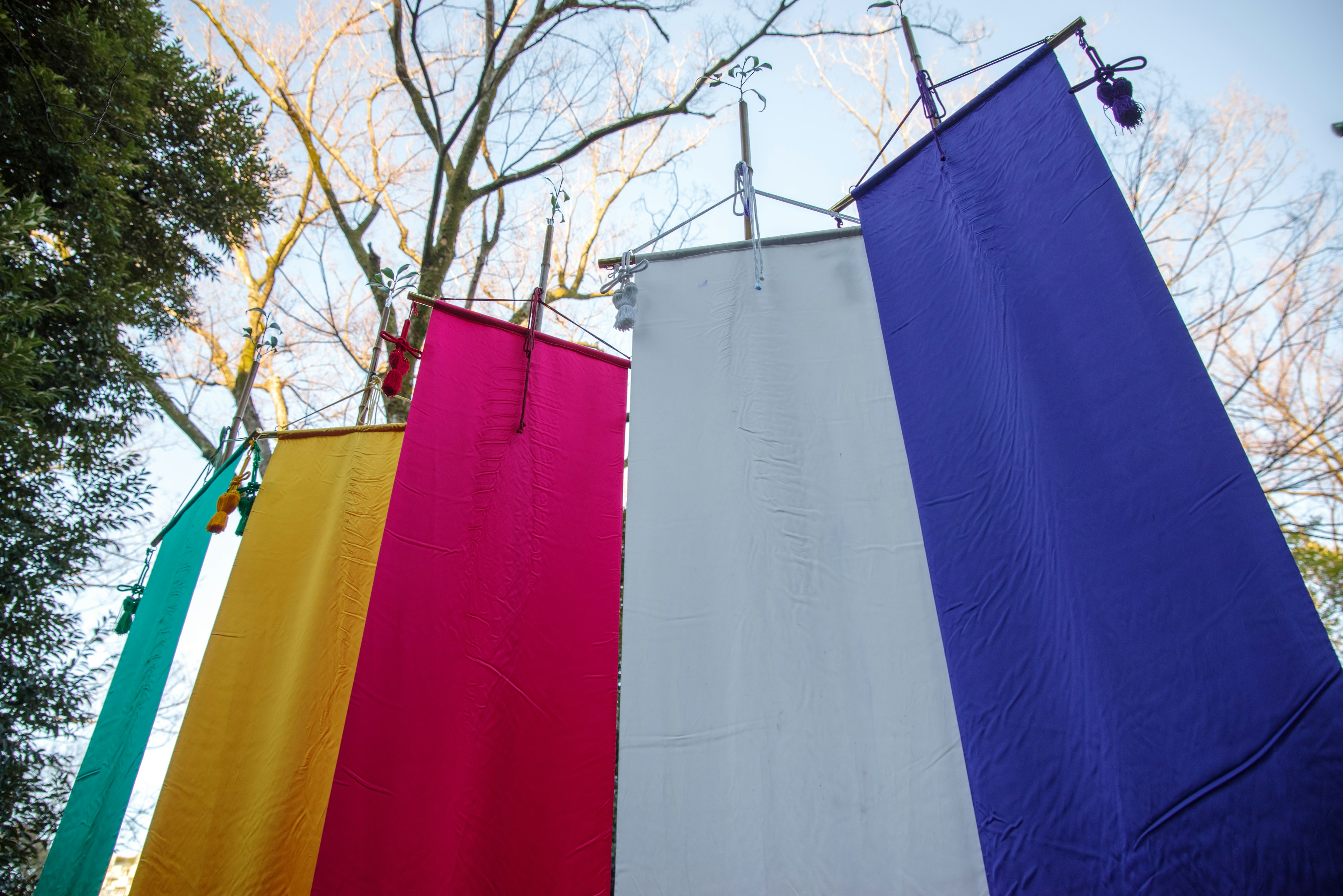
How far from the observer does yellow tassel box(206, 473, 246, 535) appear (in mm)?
2996

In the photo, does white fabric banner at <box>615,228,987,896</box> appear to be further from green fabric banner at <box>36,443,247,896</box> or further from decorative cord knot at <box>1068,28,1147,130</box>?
green fabric banner at <box>36,443,247,896</box>

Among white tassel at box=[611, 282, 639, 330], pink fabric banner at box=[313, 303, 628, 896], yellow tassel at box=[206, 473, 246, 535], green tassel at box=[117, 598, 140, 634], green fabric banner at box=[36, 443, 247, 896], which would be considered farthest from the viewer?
green tassel at box=[117, 598, 140, 634]

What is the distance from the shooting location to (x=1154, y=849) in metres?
1.24

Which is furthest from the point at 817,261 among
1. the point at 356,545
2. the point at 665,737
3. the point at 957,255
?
the point at 356,545

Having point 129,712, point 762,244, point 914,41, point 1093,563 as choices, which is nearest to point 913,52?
point 914,41

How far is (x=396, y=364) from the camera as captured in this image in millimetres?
2848

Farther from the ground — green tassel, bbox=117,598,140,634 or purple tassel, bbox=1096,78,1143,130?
purple tassel, bbox=1096,78,1143,130

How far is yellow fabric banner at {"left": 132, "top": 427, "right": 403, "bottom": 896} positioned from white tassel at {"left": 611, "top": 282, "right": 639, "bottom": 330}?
1.29 m

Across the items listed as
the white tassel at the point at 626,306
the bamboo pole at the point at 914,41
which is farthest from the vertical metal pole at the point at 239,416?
the bamboo pole at the point at 914,41

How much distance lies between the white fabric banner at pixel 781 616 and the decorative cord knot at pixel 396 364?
3.56 ft

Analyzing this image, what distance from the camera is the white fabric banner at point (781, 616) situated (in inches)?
64.9

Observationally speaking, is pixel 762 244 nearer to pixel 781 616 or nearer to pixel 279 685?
pixel 781 616

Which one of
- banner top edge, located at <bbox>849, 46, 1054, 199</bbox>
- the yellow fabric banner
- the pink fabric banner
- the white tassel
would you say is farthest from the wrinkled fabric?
the yellow fabric banner

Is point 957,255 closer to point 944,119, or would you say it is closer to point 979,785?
point 944,119
